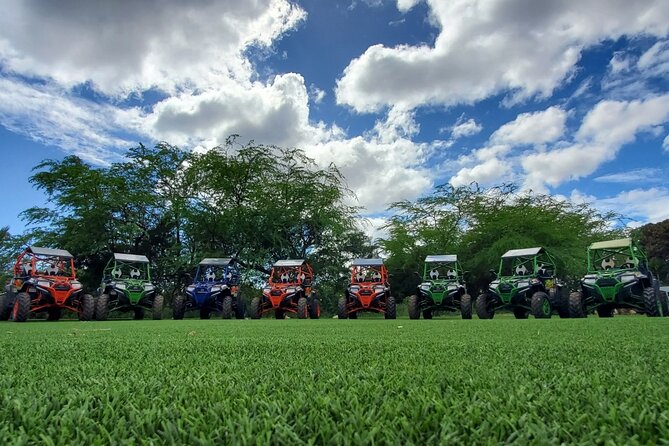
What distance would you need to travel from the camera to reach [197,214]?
63.1 feet

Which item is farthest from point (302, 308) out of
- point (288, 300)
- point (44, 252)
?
point (44, 252)

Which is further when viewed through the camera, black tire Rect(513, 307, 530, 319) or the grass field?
black tire Rect(513, 307, 530, 319)

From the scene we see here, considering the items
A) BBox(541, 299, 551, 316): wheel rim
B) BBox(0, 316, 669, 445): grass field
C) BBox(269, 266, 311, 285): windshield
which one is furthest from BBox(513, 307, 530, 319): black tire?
BBox(0, 316, 669, 445): grass field

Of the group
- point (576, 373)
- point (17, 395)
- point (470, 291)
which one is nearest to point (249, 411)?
point (17, 395)

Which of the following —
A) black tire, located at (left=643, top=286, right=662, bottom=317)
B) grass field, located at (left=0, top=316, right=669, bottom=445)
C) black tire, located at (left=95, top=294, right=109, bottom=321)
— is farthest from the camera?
black tire, located at (left=95, top=294, right=109, bottom=321)

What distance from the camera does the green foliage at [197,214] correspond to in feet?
60.8

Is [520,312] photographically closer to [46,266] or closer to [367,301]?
[367,301]

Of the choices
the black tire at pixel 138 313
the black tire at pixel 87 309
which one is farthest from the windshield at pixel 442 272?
the black tire at pixel 87 309

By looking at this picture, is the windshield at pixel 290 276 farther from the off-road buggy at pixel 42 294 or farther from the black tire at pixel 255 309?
the off-road buggy at pixel 42 294

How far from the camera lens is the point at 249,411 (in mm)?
1079

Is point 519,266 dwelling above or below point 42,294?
above

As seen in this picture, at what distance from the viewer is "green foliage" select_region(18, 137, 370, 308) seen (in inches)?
730

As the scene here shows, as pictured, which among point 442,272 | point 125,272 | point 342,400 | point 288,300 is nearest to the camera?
point 342,400

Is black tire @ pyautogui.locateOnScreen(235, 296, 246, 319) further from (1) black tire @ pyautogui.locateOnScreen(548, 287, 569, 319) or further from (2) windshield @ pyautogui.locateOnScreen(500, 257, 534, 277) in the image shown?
(1) black tire @ pyautogui.locateOnScreen(548, 287, 569, 319)
